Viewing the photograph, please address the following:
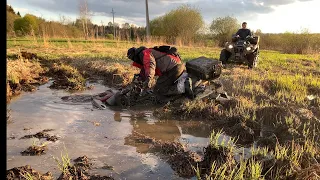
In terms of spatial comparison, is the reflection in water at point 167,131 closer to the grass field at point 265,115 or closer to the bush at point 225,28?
the grass field at point 265,115

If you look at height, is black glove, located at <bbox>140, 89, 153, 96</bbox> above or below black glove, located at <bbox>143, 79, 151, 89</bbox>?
below

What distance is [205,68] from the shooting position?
643 cm

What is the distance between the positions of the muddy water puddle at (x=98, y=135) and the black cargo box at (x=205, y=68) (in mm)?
1204

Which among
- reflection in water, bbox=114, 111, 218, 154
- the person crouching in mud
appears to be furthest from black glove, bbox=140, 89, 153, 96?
reflection in water, bbox=114, 111, 218, 154

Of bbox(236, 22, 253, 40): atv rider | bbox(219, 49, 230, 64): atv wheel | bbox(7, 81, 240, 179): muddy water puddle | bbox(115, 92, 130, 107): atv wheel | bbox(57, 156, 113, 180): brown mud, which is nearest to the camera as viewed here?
bbox(57, 156, 113, 180): brown mud

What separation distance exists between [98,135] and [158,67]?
2.18 metres

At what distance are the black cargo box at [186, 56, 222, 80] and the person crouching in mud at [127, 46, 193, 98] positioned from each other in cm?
23

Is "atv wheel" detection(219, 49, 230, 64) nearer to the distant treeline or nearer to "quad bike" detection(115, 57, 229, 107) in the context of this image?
"quad bike" detection(115, 57, 229, 107)

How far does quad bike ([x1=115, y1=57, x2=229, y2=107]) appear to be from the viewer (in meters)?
6.45

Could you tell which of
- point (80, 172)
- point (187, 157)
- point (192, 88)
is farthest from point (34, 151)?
point (192, 88)

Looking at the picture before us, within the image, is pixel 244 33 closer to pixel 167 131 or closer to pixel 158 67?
pixel 158 67

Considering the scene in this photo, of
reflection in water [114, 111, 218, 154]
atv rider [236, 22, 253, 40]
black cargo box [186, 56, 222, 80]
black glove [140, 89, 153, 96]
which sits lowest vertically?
reflection in water [114, 111, 218, 154]

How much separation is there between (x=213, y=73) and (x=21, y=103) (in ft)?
13.2

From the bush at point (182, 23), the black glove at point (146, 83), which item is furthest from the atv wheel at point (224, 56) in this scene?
the bush at point (182, 23)
